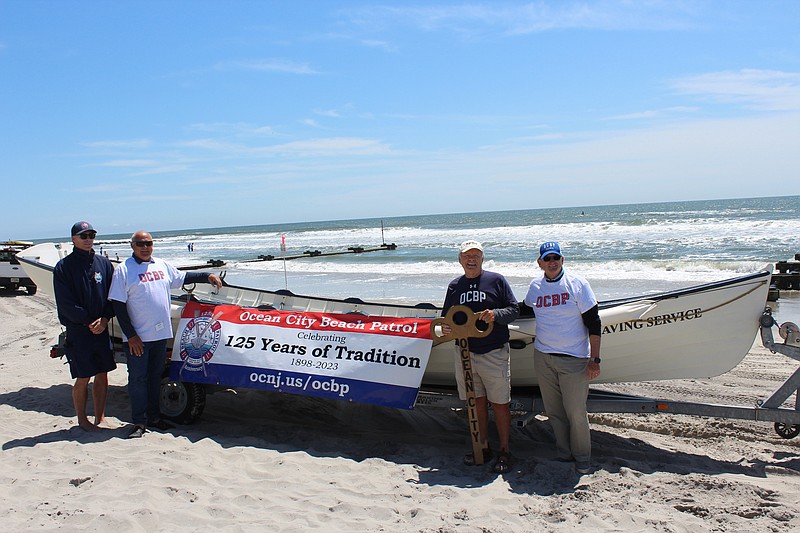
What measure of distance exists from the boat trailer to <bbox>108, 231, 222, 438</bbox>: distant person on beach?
2.41 m

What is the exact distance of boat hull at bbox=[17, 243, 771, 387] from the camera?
4703mm

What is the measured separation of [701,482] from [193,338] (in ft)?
14.9

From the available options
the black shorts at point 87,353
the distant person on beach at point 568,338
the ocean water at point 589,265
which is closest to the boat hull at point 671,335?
the distant person on beach at point 568,338

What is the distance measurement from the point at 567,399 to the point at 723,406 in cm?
127

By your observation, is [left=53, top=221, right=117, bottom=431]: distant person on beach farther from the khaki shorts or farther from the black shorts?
the khaki shorts

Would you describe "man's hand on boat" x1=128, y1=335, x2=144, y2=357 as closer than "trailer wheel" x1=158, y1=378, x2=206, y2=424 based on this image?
Yes

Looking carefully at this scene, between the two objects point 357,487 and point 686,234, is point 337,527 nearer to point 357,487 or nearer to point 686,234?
point 357,487

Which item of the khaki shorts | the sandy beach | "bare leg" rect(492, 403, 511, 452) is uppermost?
the khaki shorts

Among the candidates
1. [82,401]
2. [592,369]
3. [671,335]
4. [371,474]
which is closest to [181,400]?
[82,401]

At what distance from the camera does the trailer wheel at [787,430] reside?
4855 mm

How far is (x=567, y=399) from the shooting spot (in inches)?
175

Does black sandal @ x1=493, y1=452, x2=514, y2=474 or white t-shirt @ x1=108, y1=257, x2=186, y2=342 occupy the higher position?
white t-shirt @ x1=108, y1=257, x2=186, y2=342

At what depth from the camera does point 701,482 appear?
4117 millimetres

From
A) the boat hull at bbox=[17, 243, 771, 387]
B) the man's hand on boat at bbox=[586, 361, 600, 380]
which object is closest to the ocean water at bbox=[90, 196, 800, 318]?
the boat hull at bbox=[17, 243, 771, 387]
